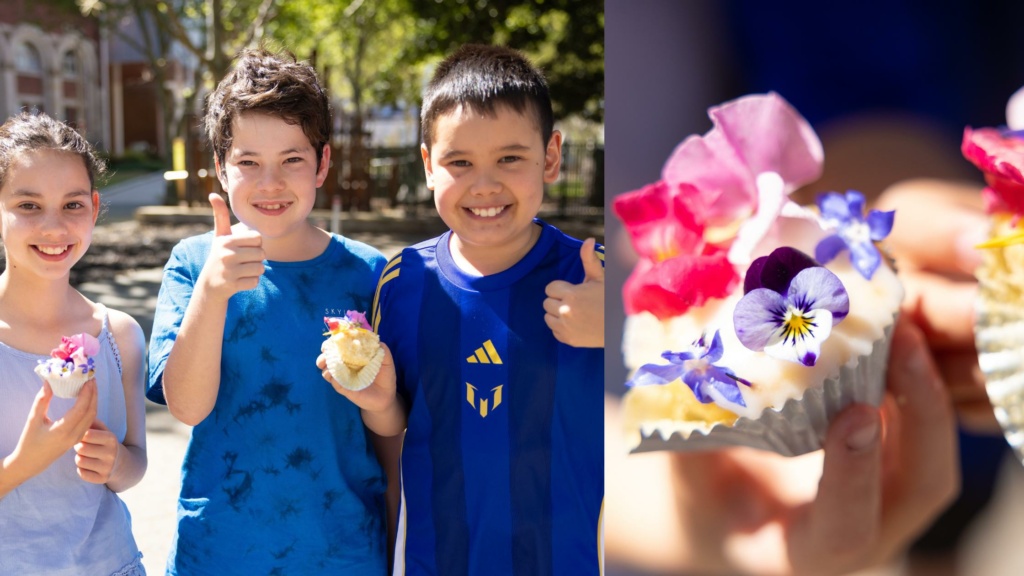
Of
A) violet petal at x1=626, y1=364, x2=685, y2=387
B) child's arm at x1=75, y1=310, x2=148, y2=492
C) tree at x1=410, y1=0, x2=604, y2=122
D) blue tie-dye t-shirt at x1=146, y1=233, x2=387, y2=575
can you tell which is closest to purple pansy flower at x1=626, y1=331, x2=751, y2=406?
violet petal at x1=626, y1=364, x2=685, y2=387

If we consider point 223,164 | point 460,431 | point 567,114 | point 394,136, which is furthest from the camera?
point 394,136

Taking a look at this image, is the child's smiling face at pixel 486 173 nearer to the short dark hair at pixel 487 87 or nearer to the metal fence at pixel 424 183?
the short dark hair at pixel 487 87

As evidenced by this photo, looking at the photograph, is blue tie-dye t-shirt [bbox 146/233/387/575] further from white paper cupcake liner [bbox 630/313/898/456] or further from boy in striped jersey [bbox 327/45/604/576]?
white paper cupcake liner [bbox 630/313/898/456]

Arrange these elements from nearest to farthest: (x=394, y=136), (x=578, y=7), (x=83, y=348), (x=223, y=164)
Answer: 1. (x=83, y=348)
2. (x=223, y=164)
3. (x=578, y=7)
4. (x=394, y=136)

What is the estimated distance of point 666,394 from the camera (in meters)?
1.04

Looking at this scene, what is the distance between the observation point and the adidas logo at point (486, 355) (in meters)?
1.77

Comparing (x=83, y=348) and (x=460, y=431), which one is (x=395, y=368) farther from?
(x=83, y=348)

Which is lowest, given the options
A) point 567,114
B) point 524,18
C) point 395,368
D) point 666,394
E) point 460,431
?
point 460,431

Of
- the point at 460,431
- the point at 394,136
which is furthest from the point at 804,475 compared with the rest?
the point at 394,136

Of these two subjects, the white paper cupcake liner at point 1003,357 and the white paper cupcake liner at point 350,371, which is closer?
the white paper cupcake liner at point 1003,357

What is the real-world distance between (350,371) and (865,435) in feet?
3.18

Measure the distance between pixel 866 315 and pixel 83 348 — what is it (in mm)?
1359

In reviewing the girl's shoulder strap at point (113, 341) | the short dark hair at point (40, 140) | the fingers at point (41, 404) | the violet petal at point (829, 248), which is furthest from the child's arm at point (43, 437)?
the violet petal at point (829, 248)

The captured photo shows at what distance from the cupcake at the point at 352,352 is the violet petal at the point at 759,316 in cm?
84
